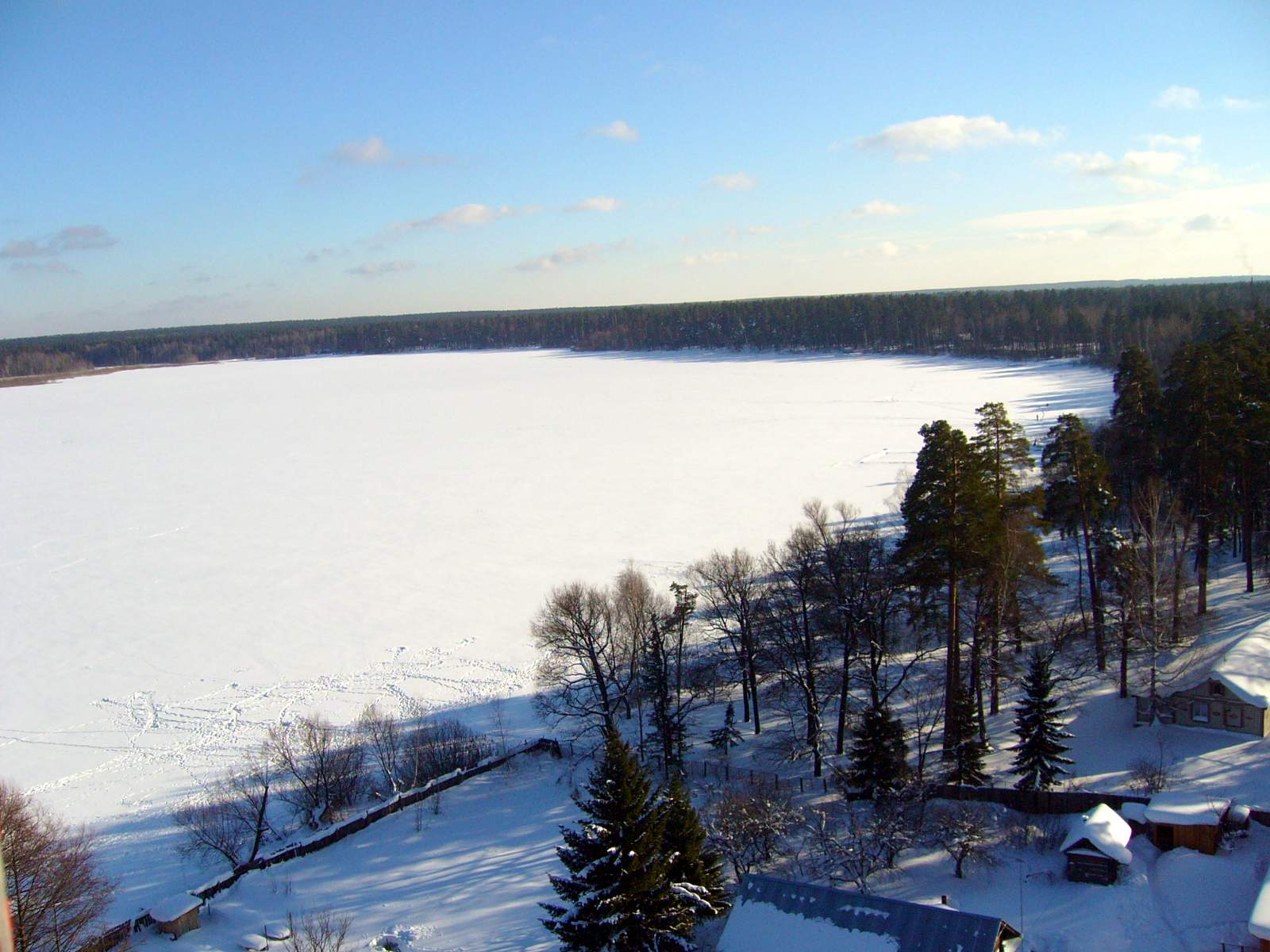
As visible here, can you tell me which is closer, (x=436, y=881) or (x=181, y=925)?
(x=181, y=925)

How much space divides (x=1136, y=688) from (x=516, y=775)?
53.2ft

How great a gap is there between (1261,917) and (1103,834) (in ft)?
9.32

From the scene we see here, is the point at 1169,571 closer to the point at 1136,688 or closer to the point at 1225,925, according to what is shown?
the point at 1136,688

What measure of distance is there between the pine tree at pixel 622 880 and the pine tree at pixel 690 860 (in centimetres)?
42

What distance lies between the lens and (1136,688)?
22.7 metres

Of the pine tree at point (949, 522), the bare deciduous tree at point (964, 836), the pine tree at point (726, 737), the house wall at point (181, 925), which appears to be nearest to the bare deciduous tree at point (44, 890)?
the house wall at point (181, 925)

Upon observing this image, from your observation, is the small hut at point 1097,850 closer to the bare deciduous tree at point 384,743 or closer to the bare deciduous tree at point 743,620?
the bare deciduous tree at point 743,620

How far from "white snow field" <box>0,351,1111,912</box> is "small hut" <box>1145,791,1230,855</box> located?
16738 mm

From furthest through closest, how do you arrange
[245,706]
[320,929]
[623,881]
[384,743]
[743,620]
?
[245,706] < [384,743] < [743,620] < [320,929] < [623,881]

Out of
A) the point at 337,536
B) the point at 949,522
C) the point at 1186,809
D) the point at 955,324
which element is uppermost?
the point at 955,324

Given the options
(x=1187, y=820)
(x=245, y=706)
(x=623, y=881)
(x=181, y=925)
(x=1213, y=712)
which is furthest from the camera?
(x=245, y=706)

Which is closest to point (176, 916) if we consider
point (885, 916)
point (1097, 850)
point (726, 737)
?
point (885, 916)

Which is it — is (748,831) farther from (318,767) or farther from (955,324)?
(955,324)

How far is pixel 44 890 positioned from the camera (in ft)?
45.8
